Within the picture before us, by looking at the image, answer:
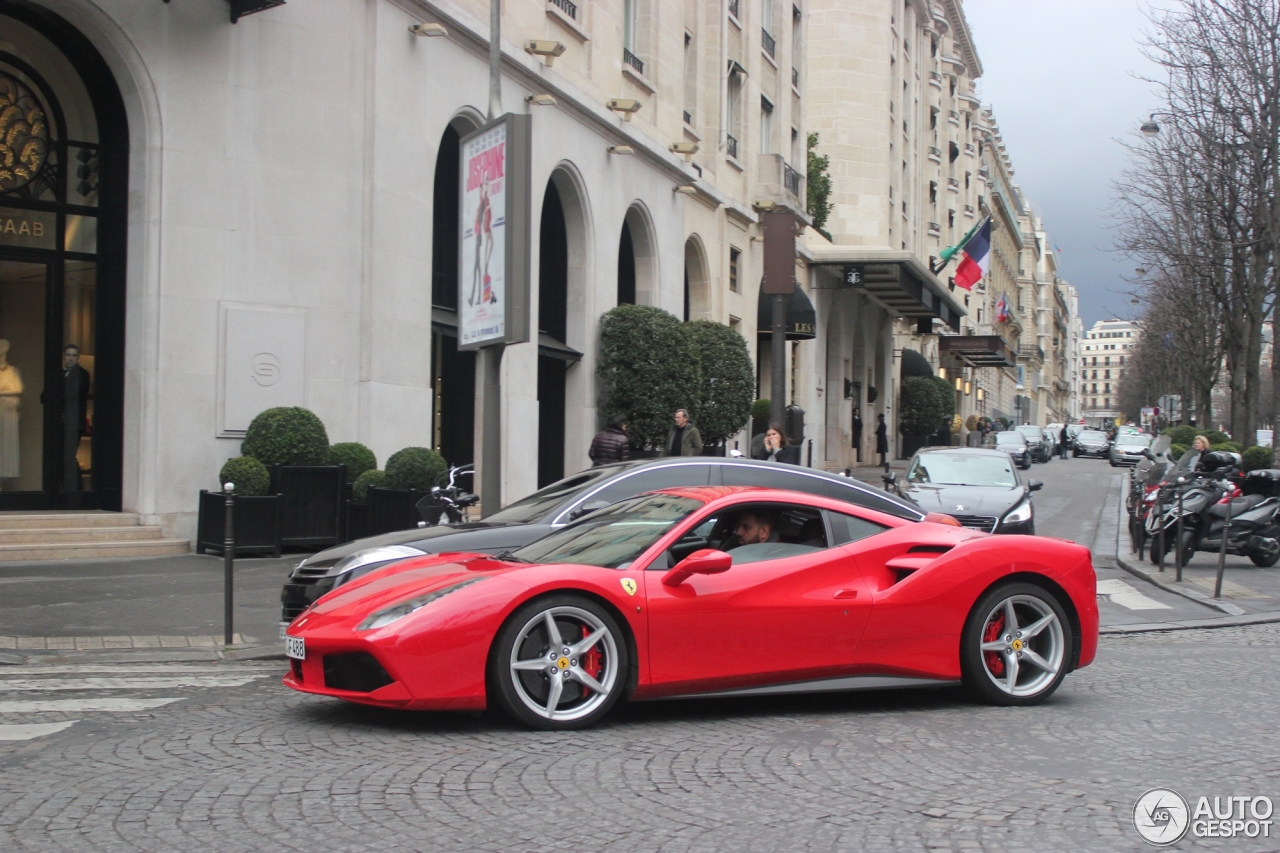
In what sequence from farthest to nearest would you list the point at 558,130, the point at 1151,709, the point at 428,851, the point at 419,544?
the point at 558,130 < the point at 419,544 < the point at 1151,709 < the point at 428,851

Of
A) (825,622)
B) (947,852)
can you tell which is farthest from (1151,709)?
(947,852)

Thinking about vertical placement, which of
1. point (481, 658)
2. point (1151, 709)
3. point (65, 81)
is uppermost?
point (65, 81)

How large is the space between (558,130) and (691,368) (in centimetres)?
531

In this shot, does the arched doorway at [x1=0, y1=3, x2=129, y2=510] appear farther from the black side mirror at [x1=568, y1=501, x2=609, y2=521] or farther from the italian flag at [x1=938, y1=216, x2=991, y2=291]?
the italian flag at [x1=938, y1=216, x2=991, y2=291]

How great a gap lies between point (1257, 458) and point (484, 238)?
19112mm

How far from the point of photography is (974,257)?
47.4 m

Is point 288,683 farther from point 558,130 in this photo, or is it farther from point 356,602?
point 558,130

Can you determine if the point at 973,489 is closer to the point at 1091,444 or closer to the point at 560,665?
the point at 560,665

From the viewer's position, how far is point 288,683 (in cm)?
645

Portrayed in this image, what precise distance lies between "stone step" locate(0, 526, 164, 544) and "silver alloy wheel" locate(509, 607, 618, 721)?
9726 millimetres

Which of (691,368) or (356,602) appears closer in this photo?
(356,602)

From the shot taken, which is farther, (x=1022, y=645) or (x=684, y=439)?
(x=684, y=439)

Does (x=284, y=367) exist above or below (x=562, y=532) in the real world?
above

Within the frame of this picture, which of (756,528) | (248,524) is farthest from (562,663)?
(248,524)
